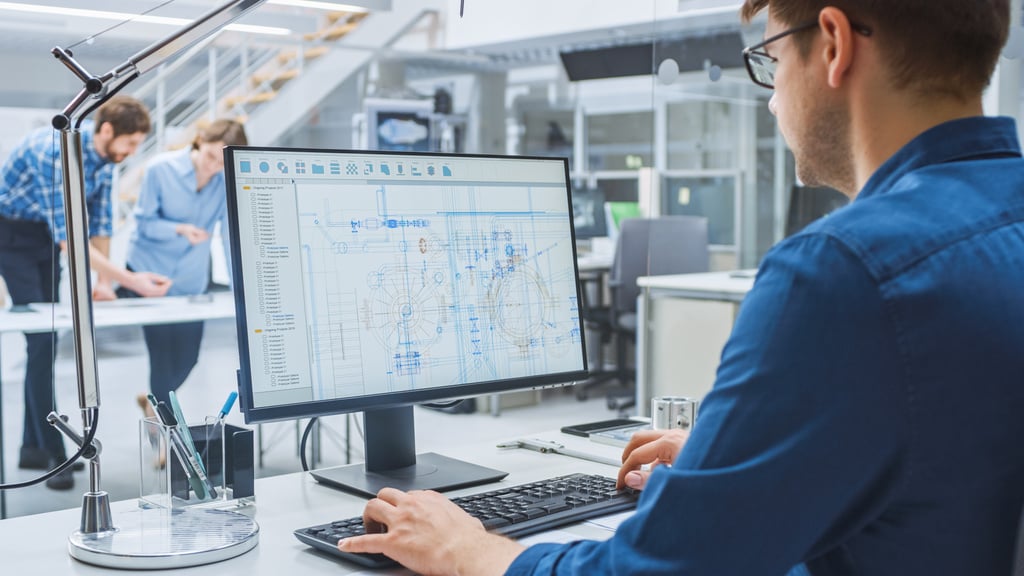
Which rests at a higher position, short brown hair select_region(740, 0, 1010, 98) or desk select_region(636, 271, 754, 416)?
short brown hair select_region(740, 0, 1010, 98)

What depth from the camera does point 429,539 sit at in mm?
986

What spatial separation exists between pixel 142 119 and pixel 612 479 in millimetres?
2954

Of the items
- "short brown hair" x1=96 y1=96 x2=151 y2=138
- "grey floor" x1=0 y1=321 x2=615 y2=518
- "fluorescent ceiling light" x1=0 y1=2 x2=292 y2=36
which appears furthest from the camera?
"grey floor" x1=0 y1=321 x2=615 y2=518

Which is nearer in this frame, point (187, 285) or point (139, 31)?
point (139, 31)

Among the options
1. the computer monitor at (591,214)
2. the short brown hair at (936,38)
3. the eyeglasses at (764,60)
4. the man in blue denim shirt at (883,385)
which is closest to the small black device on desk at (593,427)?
the eyeglasses at (764,60)

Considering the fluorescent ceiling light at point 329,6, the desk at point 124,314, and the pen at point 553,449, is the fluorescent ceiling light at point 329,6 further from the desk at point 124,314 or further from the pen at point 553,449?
the desk at point 124,314

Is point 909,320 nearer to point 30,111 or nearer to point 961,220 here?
point 961,220

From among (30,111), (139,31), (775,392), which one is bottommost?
(775,392)

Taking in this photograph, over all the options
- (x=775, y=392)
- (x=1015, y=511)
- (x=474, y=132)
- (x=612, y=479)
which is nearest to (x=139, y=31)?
(x=612, y=479)

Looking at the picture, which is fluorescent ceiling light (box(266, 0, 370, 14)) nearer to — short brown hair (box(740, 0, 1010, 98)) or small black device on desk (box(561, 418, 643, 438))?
small black device on desk (box(561, 418, 643, 438))

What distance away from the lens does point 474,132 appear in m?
9.70

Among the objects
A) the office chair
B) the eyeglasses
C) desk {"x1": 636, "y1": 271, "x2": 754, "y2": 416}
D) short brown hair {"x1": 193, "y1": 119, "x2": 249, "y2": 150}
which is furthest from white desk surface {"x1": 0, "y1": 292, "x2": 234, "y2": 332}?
the eyeglasses

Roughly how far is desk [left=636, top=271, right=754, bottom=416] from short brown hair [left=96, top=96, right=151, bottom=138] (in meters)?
1.98

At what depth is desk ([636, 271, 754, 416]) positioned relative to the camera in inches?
156
